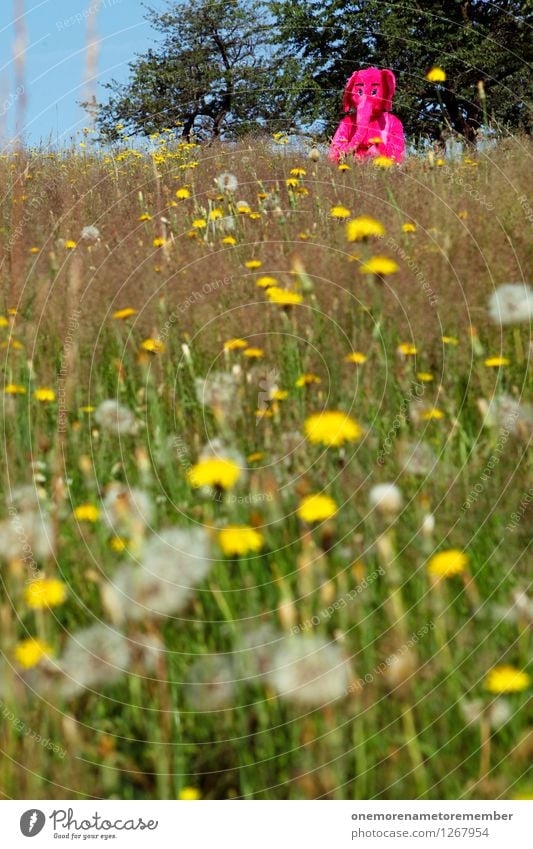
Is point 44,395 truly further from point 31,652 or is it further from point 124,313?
point 31,652

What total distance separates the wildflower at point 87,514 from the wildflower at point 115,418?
41cm

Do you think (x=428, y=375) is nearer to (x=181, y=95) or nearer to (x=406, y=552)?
(x=406, y=552)

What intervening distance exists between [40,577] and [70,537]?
5.1 inches

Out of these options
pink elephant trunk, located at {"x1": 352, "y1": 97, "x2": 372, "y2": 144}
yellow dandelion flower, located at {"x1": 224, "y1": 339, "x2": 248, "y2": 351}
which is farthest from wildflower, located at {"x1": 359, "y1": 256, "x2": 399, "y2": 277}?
pink elephant trunk, located at {"x1": 352, "y1": 97, "x2": 372, "y2": 144}

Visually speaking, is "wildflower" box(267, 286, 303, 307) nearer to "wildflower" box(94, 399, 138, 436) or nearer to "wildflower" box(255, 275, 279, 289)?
"wildflower" box(255, 275, 279, 289)

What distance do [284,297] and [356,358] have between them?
32cm

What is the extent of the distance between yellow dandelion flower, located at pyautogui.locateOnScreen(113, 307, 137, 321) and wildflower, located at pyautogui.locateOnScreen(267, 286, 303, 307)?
0.49 meters

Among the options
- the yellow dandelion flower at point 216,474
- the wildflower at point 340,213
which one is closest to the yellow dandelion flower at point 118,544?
the yellow dandelion flower at point 216,474

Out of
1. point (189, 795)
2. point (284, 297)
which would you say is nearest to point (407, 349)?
point (284, 297)

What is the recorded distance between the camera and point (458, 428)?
2146mm

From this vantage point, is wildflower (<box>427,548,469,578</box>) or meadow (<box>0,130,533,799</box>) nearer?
meadow (<box>0,130,533,799</box>)

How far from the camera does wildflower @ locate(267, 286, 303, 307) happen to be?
2.45m

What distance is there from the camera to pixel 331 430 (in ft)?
6.58
